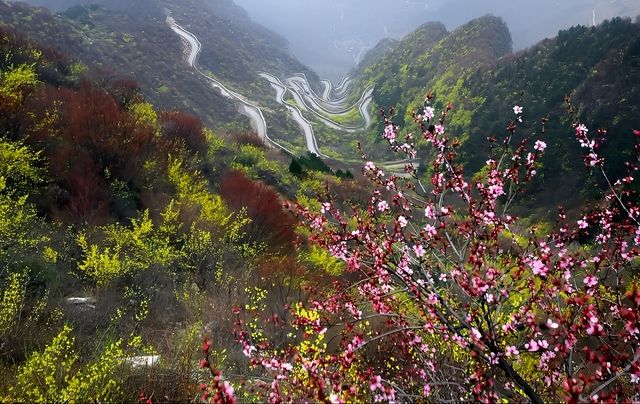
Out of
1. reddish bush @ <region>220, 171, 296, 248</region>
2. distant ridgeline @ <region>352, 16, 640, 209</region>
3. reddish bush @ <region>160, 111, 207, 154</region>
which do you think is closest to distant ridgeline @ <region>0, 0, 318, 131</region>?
reddish bush @ <region>160, 111, 207, 154</region>

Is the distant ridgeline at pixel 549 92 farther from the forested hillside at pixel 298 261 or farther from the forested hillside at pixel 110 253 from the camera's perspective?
the forested hillside at pixel 110 253

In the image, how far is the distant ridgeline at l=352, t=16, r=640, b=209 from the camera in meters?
42.2

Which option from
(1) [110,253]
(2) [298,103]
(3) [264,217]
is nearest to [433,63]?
(2) [298,103]

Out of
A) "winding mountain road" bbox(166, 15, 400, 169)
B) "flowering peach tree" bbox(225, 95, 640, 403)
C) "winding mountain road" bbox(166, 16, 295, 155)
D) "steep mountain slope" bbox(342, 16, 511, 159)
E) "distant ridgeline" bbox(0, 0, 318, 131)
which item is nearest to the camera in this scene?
"flowering peach tree" bbox(225, 95, 640, 403)

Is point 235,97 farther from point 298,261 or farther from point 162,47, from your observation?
point 298,261

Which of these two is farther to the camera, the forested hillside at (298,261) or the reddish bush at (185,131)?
the reddish bush at (185,131)

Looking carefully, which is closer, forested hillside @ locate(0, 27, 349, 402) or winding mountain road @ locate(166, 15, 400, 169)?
forested hillside @ locate(0, 27, 349, 402)

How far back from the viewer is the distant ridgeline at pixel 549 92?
42.2m

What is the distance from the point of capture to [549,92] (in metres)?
52.7

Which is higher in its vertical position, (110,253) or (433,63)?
(433,63)

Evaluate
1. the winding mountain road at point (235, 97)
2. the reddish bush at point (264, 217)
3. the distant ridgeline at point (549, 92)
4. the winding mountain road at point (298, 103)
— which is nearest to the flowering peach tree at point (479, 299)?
the reddish bush at point (264, 217)

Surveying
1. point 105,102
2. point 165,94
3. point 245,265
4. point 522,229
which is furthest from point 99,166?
point 165,94

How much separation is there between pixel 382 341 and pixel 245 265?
6.34m

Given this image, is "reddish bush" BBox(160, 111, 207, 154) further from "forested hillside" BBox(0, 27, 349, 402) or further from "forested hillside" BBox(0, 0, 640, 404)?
"forested hillside" BBox(0, 27, 349, 402)
